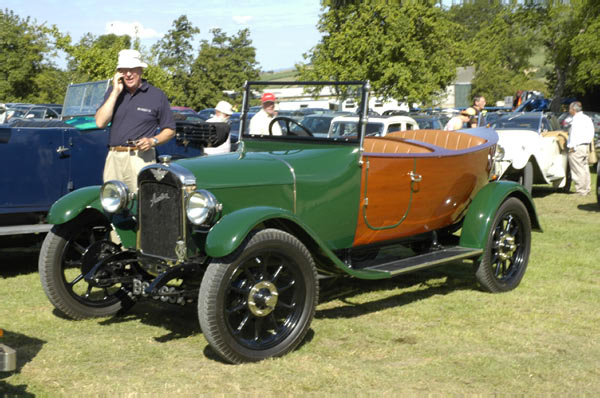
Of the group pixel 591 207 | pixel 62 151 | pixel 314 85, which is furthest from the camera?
pixel 591 207

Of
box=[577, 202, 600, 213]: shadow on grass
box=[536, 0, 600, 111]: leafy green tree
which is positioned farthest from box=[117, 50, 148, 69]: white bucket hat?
box=[536, 0, 600, 111]: leafy green tree

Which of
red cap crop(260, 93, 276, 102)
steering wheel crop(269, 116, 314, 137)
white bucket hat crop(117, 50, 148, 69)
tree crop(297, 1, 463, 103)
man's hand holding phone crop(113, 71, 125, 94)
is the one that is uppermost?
tree crop(297, 1, 463, 103)

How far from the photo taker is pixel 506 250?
20.3 ft

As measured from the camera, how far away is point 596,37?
28.6 meters

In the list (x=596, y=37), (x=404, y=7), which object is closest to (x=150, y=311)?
(x=404, y=7)

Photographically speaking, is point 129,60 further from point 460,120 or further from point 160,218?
point 460,120

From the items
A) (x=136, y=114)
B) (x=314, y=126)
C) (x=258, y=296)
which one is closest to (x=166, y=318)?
(x=258, y=296)

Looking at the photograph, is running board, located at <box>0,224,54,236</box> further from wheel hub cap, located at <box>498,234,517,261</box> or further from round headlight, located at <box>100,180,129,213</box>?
wheel hub cap, located at <box>498,234,517,261</box>

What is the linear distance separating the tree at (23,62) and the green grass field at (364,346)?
Result: 33215mm

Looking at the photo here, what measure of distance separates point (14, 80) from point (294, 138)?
35311mm

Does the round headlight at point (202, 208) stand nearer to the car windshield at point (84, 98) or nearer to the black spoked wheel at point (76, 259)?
the black spoked wheel at point (76, 259)

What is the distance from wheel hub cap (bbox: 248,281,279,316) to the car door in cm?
324

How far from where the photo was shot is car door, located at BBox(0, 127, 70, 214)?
6465 millimetres

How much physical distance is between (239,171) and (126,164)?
4.57ft
